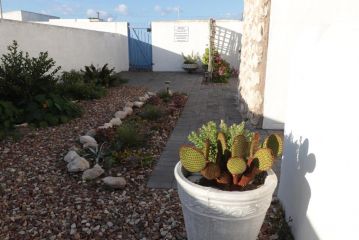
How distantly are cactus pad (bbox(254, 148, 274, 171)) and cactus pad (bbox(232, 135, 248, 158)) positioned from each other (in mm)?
83

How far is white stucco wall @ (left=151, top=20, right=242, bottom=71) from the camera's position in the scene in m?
12.8

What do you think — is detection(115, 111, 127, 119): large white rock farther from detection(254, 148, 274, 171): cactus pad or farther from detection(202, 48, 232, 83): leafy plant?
detection(202, 48, 232, 83): leafy plant

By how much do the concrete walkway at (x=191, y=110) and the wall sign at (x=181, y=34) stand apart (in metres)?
2.00

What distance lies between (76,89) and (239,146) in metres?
5.48

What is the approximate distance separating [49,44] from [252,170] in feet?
21.8

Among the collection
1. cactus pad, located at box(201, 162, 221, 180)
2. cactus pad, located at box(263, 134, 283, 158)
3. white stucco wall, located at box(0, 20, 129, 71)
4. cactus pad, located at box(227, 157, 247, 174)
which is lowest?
cactus pad, located at box(201, 162, 221, 180)

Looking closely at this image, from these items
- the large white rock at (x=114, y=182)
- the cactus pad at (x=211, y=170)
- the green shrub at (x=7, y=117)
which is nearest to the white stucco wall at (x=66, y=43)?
the green shrub at (x=7, y=117)

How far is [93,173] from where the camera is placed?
324cm

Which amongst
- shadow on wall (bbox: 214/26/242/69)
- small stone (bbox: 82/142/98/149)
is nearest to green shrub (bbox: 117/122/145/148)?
small stone (bbox: 82/142/98/149)

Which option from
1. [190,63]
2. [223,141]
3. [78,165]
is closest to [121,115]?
[78,165]

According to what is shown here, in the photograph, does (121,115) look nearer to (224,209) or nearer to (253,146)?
(253,146)

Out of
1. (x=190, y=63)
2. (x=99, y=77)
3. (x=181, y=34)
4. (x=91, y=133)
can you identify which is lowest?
(x=91, y=133)

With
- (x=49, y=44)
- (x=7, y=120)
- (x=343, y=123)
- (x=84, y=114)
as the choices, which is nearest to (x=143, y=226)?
(x=343, y=123)

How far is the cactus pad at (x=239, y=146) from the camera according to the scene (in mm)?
1880
